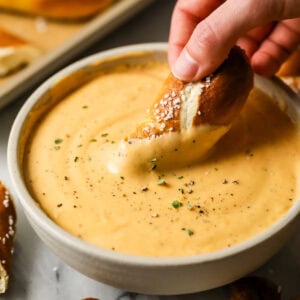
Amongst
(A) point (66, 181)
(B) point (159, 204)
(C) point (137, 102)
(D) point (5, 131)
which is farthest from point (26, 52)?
(B) point (159, 204)

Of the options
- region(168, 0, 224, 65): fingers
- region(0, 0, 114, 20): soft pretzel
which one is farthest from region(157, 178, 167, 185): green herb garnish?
region(0, 0, 114, 20): soft pretzel

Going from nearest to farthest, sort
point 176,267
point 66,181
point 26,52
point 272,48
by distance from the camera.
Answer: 1. point 176,267
2. point 66,181
3. point 272,48
4. point 26,52

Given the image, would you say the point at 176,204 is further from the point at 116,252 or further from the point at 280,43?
the point at 280,43

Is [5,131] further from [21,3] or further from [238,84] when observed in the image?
[238,84]

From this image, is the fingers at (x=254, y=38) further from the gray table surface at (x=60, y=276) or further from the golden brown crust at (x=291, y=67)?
the gray table surface at (x=60, y=276)

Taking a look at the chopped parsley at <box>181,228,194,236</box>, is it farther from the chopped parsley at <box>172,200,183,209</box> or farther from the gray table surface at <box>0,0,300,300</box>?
the gray table surface at <box>0,0,300,300</box>

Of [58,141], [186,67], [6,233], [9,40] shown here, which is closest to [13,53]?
[9,40]

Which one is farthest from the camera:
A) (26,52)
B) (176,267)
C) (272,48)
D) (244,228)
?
(26,52)

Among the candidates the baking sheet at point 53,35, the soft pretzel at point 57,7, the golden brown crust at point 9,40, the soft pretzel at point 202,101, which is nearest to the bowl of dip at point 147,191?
the soft pretzel at point 202,101
